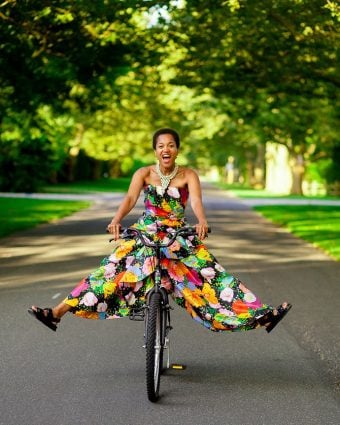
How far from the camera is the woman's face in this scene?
20.6 feet

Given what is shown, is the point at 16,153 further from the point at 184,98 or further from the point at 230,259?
the point at 230,259

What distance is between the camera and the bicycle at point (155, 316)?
573 centimetres

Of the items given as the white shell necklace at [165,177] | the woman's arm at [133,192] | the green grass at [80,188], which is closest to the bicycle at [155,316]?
the woman's arm at [133,192]

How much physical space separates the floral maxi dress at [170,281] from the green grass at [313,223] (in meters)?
9.26

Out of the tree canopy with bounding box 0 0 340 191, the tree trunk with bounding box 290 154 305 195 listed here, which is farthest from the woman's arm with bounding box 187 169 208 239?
the tree trunk with bounding box 290 154 305 195

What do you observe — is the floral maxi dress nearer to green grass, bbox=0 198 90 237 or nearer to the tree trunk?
green grass, bbox=0 198 90 237

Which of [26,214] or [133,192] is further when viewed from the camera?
[26,214]

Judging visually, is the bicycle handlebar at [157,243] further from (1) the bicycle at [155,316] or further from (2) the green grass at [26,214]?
(2) the green grass at [26,214]

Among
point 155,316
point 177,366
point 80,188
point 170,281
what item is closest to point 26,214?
point 177,366

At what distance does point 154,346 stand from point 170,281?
2.14ft

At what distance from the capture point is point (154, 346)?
5.80 m

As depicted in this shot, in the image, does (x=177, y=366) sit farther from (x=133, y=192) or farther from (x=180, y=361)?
(x=133, y=192)

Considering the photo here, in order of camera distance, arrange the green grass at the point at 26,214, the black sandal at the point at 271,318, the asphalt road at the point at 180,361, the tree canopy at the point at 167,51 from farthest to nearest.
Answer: the green grass at the point at 26,214 < the tree canopy at the point at 167,51 < the black sandal at the point at 271,318 < the asphalt road at the point at 180,361

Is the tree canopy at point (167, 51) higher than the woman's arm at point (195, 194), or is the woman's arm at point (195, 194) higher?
the tree canopy at point (167, 51)
